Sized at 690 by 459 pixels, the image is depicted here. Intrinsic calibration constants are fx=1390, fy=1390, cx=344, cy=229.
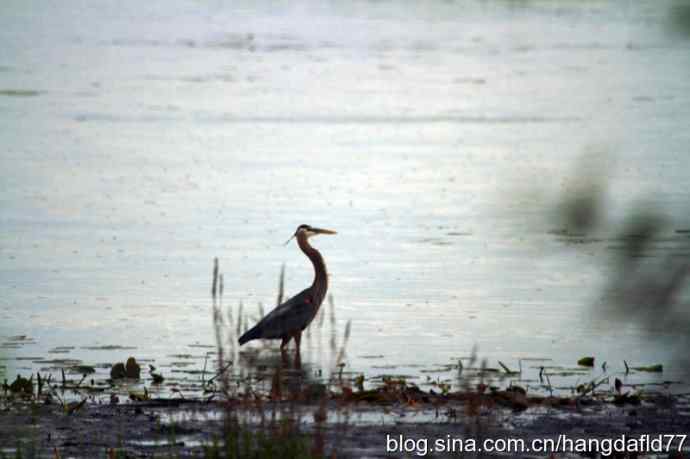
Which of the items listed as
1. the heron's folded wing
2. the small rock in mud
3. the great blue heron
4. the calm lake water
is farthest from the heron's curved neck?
the small rock in mud

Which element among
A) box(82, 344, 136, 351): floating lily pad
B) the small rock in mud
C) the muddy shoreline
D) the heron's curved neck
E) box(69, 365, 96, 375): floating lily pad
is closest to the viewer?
the muddy shoreline

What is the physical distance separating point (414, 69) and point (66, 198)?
14.0 metres

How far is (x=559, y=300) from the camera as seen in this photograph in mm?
8680

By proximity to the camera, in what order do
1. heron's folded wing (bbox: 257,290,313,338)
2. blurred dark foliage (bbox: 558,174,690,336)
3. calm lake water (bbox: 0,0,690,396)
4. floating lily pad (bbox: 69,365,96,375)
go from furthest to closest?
heron's folded wing (bbox: 257,290,313,338) < floating lily pad (bbox: 69,365,96,375) < calm lake water (bbox: 0,0,690,396) < blurred dark foliage (bbox: 558,174,690,336)

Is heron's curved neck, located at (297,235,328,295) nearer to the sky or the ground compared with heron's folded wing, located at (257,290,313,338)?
nearer to the sky

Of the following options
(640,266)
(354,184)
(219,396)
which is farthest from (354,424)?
(354,184)

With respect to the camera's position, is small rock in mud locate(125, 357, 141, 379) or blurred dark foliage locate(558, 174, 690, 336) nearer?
blurred dark foliage locate(558, 174, 690, 336)

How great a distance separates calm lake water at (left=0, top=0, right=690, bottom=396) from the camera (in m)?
2.32

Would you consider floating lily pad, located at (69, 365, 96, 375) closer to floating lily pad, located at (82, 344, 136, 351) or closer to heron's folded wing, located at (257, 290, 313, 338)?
floating lily pad, located at (82, 344, 136, 351)

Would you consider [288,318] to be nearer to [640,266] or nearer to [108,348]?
[108,348]

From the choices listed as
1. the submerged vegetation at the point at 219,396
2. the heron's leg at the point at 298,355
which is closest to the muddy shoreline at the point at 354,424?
the submerged vegetation at the point at 219,396

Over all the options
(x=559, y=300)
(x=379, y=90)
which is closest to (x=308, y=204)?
(x=559, y=300)

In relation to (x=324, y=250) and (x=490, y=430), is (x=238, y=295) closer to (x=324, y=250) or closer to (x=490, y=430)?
(x=324, y=250)

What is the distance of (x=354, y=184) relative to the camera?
549 inches
